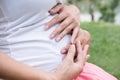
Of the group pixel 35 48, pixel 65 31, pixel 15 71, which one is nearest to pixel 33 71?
pixel 15 71

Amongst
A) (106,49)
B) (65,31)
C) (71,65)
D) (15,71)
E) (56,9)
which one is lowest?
(15,71)

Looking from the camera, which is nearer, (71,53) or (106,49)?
(71,53)

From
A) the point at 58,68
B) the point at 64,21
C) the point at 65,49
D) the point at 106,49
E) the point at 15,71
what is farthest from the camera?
the point at 106,49

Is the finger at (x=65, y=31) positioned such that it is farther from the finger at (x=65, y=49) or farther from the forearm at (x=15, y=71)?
the forearm at (x=15, y=71)

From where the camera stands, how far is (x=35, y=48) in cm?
166

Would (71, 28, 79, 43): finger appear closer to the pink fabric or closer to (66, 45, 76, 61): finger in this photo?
(66, 45, 76, 61): finger

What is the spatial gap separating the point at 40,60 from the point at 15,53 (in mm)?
103

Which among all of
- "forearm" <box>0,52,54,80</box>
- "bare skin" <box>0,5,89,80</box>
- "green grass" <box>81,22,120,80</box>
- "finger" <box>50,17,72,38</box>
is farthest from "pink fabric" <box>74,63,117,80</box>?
"green grass" <box>81,22,120,80</box>

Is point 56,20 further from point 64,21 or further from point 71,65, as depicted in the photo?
point 71,65

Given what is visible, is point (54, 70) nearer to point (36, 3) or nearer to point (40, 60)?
point (40, 60)

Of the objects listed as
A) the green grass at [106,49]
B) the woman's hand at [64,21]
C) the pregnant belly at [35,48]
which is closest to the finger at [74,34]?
the woman's hand at [64,21]

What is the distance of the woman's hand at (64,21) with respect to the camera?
1756mm

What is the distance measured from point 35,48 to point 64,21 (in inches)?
9.4

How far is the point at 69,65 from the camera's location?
5.28 feet
